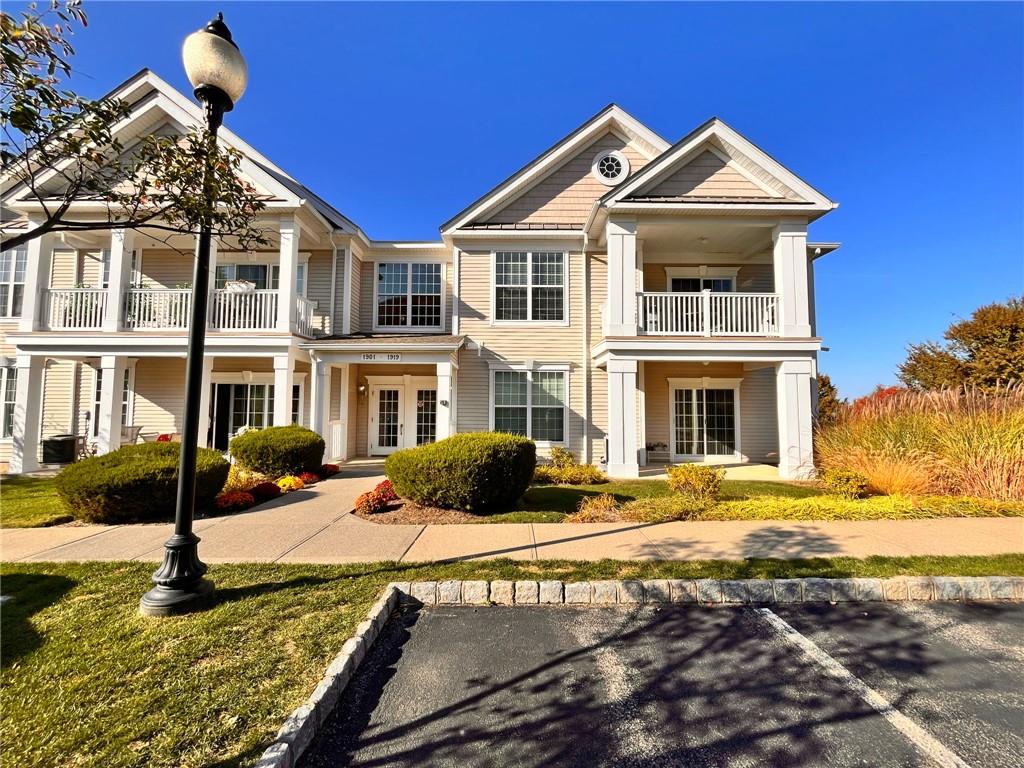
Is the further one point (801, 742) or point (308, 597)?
point (308, 597)

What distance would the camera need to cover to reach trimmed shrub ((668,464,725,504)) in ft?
27.7

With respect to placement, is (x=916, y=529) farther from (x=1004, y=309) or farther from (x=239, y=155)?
(x=1004, y=309)

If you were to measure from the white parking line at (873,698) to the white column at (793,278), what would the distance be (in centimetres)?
949

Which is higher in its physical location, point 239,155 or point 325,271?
point 325,271

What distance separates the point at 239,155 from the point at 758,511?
827cm

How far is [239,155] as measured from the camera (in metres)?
3.56

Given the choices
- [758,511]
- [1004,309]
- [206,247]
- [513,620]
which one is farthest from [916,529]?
[1004,309]

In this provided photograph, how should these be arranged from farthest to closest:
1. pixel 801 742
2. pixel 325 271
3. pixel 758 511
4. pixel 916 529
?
pixel 325 271 < pixel 758 511 < pixel 916 529 < pixel 801 742

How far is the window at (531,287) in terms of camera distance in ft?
45.0

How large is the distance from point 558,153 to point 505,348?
6.02 metres

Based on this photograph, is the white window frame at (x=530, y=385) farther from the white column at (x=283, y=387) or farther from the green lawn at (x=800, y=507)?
the white column at (x=283, y=387)

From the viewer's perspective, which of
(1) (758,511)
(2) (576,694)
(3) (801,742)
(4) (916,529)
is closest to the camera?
(3) (801,742)

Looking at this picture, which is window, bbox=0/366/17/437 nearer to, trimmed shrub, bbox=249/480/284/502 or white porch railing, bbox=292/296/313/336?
white porch railing, bbox=292/296/313/336

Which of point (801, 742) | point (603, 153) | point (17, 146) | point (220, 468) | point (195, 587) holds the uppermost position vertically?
point (603, 153)
